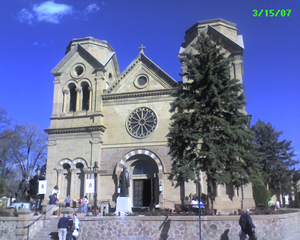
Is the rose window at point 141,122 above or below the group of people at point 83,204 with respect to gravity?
above

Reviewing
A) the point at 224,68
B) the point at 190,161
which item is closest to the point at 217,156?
the point at 190,161

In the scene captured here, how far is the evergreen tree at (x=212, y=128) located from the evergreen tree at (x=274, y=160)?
23.2 m

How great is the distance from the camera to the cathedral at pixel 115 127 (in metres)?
28.7

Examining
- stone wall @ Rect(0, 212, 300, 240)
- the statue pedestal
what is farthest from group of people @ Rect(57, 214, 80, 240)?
the statue pedestal

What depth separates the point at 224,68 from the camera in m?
19.4

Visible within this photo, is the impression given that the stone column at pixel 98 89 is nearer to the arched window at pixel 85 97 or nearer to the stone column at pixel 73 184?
the arched window at pixel 85 97

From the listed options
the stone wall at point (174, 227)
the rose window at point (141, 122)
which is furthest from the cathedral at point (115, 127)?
the stone wall at point (174, 227)

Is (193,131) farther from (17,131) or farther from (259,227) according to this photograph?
(17,131)

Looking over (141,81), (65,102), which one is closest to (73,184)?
(65,102)

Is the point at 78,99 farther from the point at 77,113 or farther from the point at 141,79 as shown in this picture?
the point at 141,79

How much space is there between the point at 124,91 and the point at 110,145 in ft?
18.9

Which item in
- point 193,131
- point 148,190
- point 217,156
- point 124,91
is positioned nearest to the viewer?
point 217,156

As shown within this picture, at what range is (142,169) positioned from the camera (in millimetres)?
29422

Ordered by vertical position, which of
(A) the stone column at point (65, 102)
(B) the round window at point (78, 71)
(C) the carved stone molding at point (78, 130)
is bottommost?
(C) the carved stone molding at point (78, 130)
